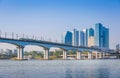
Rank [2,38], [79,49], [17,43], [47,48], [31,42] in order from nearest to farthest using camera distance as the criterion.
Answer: [2,38] → [17,43] → [31,42] → [47,48] → [79,49]

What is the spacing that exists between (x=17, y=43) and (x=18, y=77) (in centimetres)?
9264

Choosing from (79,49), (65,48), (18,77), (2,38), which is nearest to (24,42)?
(2,38)

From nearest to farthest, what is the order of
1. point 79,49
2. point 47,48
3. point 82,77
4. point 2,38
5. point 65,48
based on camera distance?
1. point 82,77
2. point 2,38
3. point 47,48
4. point 65,48
5. point 79,49

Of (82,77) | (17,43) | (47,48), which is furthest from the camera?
(47,48)

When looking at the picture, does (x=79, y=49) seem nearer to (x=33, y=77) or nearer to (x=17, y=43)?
(x=17, y=43)

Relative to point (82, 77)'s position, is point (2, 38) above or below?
above

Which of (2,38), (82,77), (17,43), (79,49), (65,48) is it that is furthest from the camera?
(79,49)

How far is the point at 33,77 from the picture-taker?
38.0 meters

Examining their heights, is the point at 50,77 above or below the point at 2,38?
below

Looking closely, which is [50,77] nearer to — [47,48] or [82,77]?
[82,77]

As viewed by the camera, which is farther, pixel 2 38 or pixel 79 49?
pixel 79 49

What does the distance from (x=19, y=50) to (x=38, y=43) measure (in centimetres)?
1352

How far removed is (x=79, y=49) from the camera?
18912 cm

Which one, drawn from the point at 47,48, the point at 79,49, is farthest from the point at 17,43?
the point at 79,49
